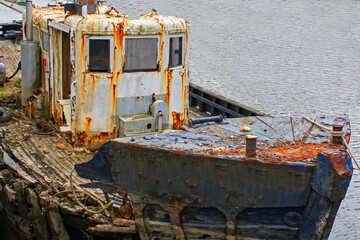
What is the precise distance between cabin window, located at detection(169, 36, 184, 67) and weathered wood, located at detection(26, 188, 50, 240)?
3122 millimetres

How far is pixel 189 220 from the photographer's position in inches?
208

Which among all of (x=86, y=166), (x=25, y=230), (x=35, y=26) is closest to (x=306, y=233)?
(x=86, y=166)

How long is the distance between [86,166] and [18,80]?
812 centimetres

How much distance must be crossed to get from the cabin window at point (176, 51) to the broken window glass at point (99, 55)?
113 cm

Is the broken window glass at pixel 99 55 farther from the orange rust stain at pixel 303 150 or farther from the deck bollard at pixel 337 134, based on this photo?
the deck bollard at pixel 337 134

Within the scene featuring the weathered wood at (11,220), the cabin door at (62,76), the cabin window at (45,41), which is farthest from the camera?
the cabin window at (45,41)

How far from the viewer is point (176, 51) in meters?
8.20

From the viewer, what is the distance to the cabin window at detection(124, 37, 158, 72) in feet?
25.2

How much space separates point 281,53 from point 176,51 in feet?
57.0

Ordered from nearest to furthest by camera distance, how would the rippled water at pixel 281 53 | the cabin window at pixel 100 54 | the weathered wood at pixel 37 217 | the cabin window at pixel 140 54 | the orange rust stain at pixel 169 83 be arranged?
the weathered wood at pixel 37 217 → the cabin window at pixel 100 54 → the cabin window at pixel 140 54 → the orange rust stain at pixel 169 83 → the rippled water at pixel 281 53

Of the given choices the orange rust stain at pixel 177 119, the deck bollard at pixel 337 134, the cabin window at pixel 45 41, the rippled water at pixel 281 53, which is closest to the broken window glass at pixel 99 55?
the orange rust stain at pixel 177 119

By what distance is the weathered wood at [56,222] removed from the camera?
648cm

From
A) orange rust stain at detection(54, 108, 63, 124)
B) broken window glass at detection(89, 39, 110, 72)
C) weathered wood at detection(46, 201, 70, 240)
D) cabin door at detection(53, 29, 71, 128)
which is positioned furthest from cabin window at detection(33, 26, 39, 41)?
weathered wood at detection(46, 201, 70, 240)

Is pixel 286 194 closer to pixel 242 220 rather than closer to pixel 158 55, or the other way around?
pixel 242 220
